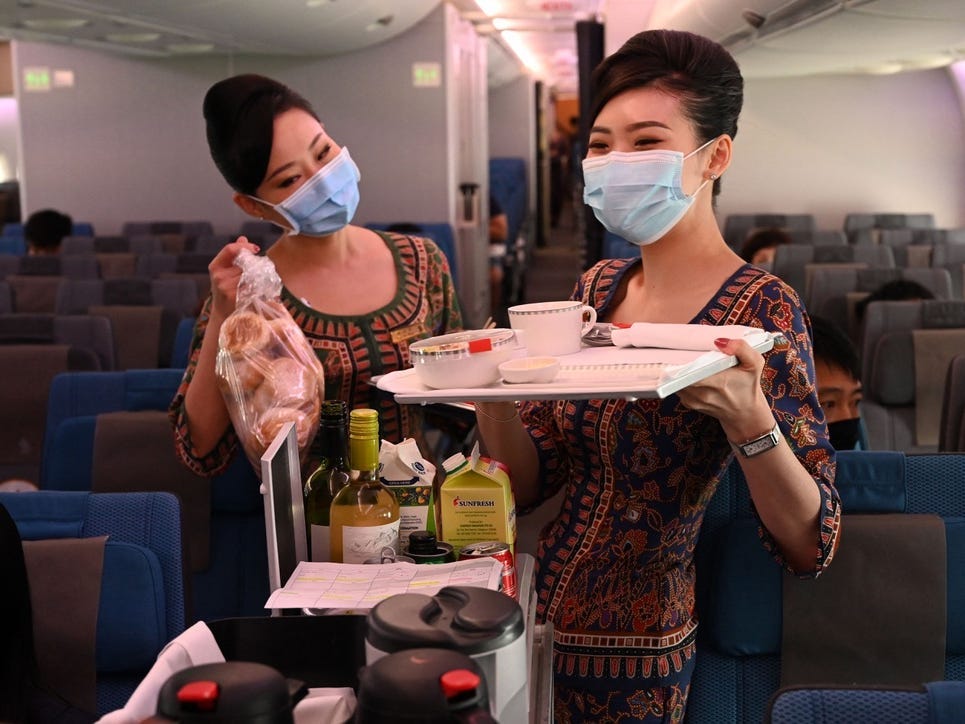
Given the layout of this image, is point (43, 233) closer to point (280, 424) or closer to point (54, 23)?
point (54, 23)

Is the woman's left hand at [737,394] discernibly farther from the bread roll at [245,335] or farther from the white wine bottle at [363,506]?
the bread roll at [245,335]

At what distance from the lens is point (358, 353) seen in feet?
6.92

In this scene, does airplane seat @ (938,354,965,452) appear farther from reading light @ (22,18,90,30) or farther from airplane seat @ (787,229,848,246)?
reading light @ (22,18,90,30)

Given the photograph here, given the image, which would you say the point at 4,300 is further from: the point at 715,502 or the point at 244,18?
the point at 715,502

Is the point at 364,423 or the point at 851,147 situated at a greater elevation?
the point at 851,147

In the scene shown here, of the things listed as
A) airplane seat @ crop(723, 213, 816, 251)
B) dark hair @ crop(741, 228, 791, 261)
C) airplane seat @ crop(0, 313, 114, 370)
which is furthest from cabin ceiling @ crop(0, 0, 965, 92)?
airplane seat @ crop(0, 313, 114, 370)

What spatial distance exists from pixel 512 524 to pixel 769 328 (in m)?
0.43

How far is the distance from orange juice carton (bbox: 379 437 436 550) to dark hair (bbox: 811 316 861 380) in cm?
165

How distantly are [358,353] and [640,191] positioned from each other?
2.38 feet

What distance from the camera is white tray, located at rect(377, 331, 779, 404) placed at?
3.90ft

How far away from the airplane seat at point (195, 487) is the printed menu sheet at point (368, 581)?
5.00ft

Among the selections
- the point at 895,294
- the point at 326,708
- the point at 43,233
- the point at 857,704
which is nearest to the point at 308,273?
the point at 326,708

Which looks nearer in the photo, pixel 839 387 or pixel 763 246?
pixel 839 387

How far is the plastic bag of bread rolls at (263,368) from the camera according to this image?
1.77 meters
